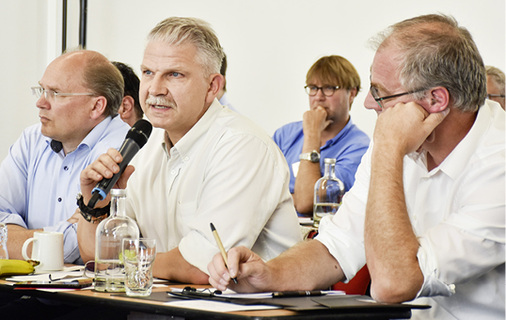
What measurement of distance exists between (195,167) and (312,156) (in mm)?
1956

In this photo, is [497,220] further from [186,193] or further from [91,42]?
[91,42]

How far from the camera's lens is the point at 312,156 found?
13.2 ft

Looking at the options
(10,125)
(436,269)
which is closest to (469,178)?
(436,269)

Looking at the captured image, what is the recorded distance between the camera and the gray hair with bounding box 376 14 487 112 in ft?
5.36

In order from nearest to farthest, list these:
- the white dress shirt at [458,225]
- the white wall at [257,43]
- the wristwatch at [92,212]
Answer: the white dress shirt at [458,225]
the wristwatch at [92,212]
the white wall at [257,43]

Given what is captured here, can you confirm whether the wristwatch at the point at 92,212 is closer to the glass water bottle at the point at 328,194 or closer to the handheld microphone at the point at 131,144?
the handheld microphone at the point at 131,144

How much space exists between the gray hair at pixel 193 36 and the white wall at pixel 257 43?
8.92 feet

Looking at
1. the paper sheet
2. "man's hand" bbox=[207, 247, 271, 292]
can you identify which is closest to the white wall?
"man's hand" bbox=[207, 247, 271, 292]

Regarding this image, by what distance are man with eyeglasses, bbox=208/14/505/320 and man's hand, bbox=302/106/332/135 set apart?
2.35 meters

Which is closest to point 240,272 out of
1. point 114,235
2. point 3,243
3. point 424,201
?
point 114,235

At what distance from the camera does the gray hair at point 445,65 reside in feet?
5.36

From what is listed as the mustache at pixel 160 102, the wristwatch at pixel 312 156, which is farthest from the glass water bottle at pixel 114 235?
the wristwatch at pixel 312 156

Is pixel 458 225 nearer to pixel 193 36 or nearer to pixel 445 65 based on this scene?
pixel 445 65

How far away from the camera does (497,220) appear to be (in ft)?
4.81
